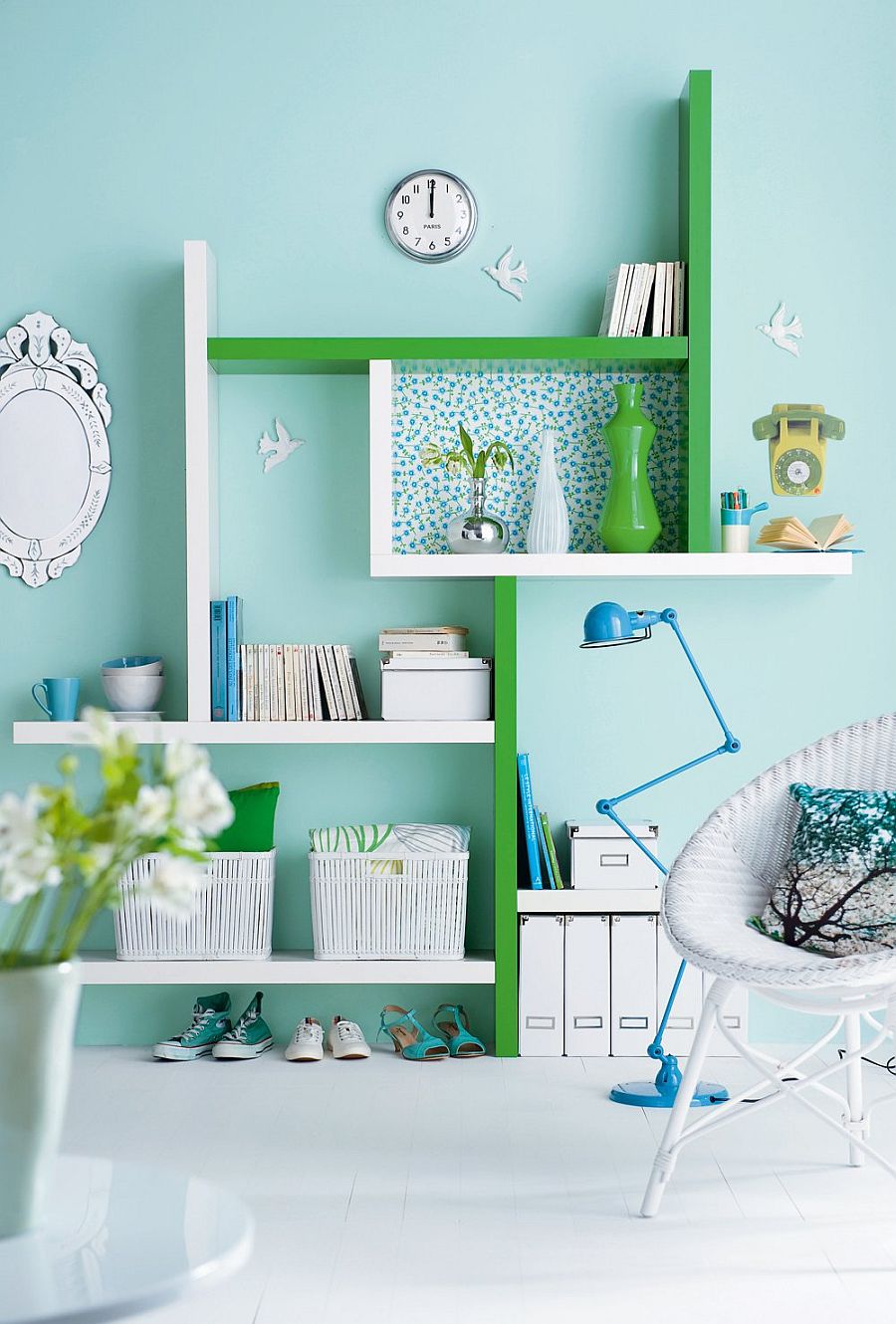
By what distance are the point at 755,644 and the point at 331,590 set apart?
1.16m

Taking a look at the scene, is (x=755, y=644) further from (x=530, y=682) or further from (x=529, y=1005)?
(x=529, y=1005)

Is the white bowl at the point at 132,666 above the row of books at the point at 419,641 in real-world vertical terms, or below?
below

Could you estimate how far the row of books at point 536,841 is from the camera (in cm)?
337

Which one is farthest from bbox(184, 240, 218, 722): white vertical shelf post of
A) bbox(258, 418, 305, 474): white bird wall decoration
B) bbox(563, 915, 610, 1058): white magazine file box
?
bbox(563, 915, 610, 1058): white magazine file box

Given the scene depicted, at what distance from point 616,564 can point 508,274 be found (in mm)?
881

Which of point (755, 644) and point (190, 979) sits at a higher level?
point (755, 644)

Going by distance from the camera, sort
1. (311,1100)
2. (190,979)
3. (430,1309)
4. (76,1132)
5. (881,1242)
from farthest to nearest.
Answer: (190,979) < (311,1100) < (76,1132) < (881,1242) < (430,1309)

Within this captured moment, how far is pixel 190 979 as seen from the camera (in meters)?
3.34

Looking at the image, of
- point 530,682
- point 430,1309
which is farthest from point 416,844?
point 430,1309

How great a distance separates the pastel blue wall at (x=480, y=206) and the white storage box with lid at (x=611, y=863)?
0.25 meters

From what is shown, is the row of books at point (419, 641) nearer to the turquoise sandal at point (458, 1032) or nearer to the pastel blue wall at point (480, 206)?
the pastel blue wall at point (480, 206)

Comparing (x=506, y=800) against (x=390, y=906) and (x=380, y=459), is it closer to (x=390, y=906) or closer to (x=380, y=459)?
(x=390, y=906)

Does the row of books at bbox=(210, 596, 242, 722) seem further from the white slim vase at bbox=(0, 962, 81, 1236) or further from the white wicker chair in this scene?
the white slim vase at bbox=(0, 962, 81, 1236)

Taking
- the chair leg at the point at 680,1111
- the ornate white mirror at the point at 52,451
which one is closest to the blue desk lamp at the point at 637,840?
the chair leg at the point at 680,1111
